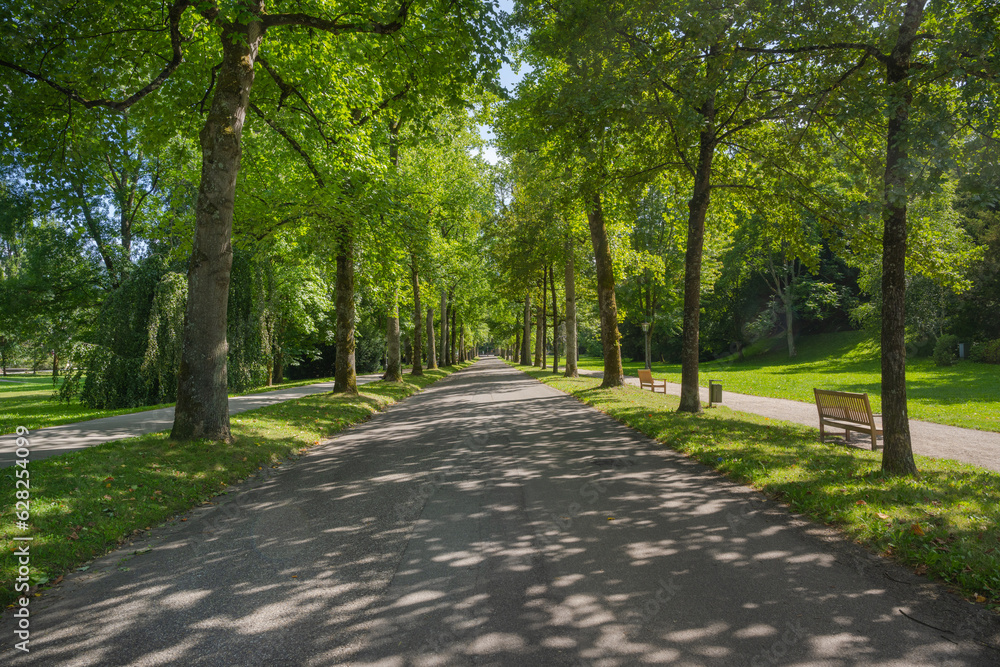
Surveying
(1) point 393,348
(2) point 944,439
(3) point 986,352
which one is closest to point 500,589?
(2) point 944,439

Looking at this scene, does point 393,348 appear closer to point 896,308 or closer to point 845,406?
point 845,406

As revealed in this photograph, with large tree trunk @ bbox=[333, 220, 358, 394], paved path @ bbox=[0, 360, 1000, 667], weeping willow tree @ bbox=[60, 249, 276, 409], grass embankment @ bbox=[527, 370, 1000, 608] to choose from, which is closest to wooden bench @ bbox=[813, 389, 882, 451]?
grass embankment @ bbox=[527, 370, 1000, 608]

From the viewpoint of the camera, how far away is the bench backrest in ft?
25.5

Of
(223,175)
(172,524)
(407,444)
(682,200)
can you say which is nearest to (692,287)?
(682,200)

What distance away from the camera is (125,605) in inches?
135

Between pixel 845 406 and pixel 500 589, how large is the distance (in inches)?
303

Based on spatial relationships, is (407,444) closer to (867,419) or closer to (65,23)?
(867,419)

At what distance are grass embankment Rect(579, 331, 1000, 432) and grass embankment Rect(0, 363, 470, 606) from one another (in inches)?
557

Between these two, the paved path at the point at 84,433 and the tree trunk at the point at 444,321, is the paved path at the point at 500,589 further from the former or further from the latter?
the tree trunk at the point at 444,321

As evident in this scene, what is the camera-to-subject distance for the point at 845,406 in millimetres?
8398

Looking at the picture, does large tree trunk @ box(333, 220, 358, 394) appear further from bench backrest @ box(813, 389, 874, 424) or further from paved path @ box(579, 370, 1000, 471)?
bench backrest @ box(813, 389, 874, 424)

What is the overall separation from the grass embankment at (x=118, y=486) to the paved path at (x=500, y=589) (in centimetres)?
33

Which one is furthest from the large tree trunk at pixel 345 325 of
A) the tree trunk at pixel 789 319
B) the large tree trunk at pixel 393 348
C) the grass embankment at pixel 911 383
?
the tree trunk at pixel 789 319

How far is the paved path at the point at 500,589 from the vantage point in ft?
9.32
